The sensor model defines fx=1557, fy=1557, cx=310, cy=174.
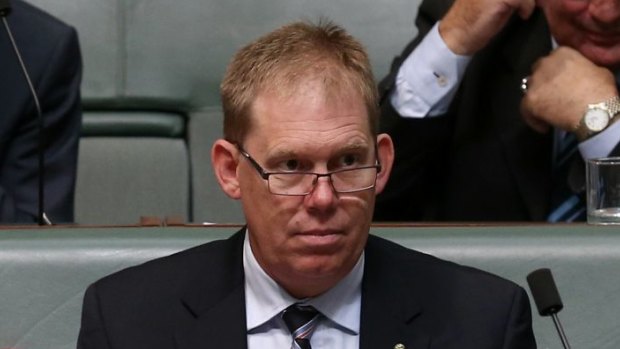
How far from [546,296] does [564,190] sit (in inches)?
30.7

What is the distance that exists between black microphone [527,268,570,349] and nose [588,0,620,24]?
76 cm

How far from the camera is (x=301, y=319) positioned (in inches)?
57.7

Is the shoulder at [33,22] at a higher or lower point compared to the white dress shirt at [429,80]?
higher

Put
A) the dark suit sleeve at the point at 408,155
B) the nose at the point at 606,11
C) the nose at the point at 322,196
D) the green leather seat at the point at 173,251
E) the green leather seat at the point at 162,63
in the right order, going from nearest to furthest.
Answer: the nose at the point at 322,196, the green leather seat at the point at 173,251, the nose at the point at 606,11, the dark suit sleeve at the point at 408,155, the green leather seat at the point at 162,63

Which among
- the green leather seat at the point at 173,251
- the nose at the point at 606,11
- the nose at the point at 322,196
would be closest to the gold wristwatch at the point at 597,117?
the nose at the point at 606,11

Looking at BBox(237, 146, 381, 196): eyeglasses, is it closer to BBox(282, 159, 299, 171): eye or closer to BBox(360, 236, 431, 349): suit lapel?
BBox(282, 159, 299, 171): eye

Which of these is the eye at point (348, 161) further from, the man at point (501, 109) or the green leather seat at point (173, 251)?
the man at point (501, 109)

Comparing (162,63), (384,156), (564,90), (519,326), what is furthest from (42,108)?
(519,326)

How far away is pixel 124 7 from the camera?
8.59 ft

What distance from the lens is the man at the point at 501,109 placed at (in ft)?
6.96

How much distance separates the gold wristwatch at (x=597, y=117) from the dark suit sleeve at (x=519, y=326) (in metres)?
0.65

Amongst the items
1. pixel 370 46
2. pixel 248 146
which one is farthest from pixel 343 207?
pixel 370 46

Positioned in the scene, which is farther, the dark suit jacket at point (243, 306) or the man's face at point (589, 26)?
the man's face at point (589, 26)

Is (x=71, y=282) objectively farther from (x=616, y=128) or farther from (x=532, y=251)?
(x=616, y=128)
